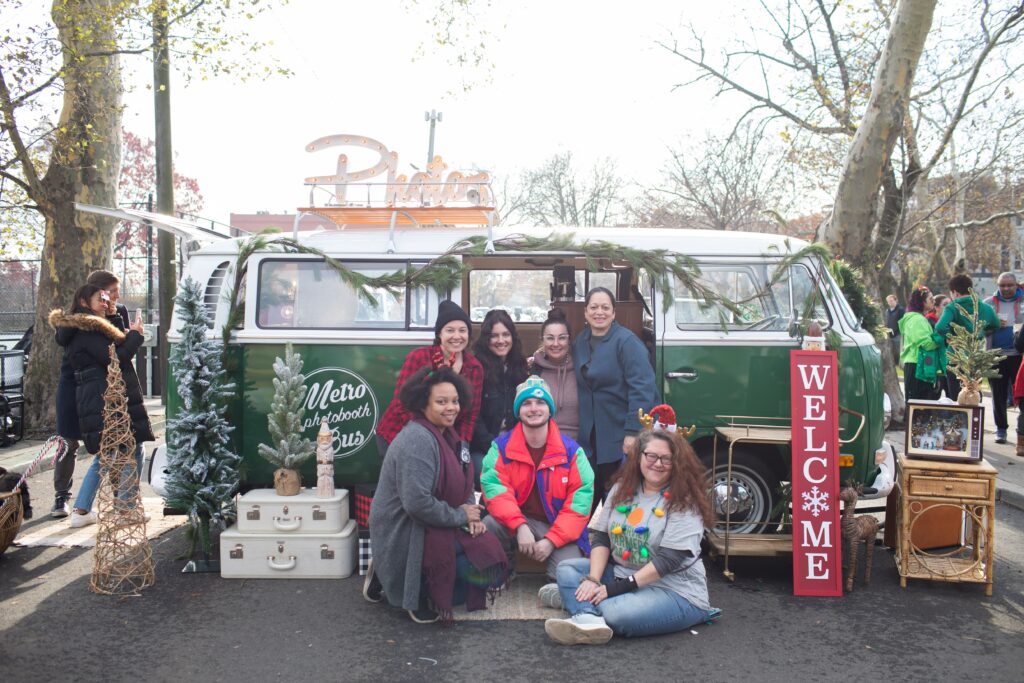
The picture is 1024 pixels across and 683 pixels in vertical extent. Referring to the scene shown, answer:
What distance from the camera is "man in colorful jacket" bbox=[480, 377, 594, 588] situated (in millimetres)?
5086

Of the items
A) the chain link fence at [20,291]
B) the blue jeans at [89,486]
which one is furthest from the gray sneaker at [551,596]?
the chain link fence at [20,291]

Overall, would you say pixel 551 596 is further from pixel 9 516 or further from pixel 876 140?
pixel 876 140

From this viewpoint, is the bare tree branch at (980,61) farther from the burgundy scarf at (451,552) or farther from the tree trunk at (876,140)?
the burgundy scarf at (451,552)

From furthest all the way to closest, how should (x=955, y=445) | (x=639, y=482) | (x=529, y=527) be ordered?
1. (x=955, y=445)
2. (x=529, y=527)
3. (x=639, y=482)

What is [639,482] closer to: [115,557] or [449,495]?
[449,495]

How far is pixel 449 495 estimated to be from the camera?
194 inches

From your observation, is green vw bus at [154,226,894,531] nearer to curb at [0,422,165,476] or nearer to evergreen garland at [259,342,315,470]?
evergreen garland at [259,342,315,470]

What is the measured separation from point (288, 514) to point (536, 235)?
2.67 metres

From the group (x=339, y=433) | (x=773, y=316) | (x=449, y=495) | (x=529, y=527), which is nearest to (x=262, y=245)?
(x=339, y=433)

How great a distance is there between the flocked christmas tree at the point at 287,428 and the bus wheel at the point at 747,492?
2.92m

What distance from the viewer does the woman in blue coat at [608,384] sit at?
5598 millimetres

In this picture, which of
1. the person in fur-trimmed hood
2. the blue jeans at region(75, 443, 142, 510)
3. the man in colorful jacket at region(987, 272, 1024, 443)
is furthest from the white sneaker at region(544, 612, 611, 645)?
the man in colorful jacket at region(987, 272, 1024, 443)

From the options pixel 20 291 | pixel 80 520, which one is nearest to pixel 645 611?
pixel 80 520

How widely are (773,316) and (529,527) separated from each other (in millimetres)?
2457
